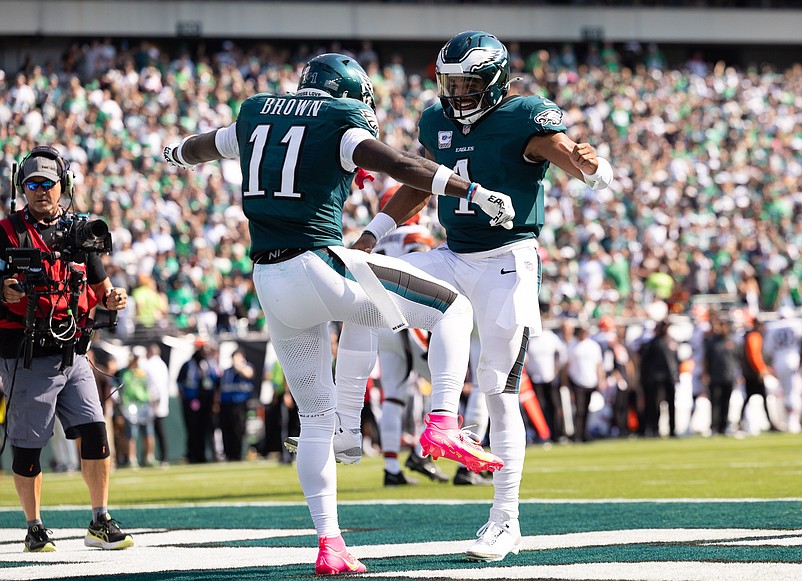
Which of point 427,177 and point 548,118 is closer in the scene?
point 427,177

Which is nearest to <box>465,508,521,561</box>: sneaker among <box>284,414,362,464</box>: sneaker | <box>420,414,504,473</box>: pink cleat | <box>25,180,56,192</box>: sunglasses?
<box>420,414,504,473</box>: pink cleat

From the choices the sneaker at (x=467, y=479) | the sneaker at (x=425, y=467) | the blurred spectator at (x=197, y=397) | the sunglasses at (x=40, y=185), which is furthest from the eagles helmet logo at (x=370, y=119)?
the blurred spectator at (x=197, y=397)

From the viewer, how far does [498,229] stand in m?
6.23

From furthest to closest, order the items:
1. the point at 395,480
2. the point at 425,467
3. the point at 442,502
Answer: the point at 395,480 → the point at 425,467 → the point at 442,502

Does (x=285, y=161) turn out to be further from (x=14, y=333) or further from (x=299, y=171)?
(x=14, y=333)

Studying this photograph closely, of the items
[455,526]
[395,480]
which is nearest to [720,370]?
[395,480]

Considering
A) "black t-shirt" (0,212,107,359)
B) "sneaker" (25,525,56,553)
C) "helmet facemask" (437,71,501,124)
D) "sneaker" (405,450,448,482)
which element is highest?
"helmet facemask" (437,71,501,124)

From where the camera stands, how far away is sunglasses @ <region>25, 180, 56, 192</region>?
711cm

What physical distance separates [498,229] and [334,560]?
1.71 meters

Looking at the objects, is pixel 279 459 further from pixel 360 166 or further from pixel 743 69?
pixel 743 69

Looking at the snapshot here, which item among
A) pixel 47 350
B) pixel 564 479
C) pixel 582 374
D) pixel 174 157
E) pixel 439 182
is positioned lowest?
pixel 564 479

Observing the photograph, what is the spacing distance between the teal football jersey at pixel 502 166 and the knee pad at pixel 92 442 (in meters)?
2.19

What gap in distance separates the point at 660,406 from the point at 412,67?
1686 centimetres

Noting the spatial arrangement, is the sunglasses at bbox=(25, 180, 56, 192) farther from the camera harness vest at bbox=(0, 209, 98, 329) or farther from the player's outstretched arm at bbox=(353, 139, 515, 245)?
the player's outstretched arm at bbox=(353, 139, 515, 245)
